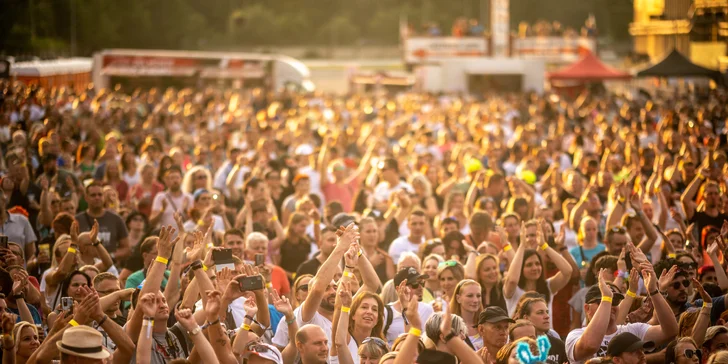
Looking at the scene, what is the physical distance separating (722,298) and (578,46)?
44.0 metres

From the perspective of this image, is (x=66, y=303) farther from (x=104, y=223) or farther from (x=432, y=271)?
(x=104, y=223)

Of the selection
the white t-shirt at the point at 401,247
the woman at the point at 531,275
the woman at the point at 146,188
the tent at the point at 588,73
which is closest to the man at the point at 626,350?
the woman at the point at 531,275

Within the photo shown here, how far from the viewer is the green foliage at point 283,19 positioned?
233 feet


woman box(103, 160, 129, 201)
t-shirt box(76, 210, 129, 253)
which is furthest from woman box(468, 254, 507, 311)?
woman box(103, 160, 129, 201)

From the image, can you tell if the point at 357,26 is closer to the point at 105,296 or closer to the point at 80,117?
the point at 80,117

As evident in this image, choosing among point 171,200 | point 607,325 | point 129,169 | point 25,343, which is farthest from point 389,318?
point 129,169

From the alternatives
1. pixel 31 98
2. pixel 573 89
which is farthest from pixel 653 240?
pixel 573 89

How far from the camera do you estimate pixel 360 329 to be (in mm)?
6914

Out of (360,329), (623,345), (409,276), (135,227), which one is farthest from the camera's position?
(135,227)

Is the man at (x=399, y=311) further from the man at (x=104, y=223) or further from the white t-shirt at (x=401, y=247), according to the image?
the man at (x=104, y=223)

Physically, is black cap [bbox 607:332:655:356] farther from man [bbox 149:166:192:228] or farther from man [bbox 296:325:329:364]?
man [bbox 149:166:192:228]

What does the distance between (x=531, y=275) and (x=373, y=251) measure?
4.86 ft

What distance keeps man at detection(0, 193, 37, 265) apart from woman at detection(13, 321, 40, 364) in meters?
3.67

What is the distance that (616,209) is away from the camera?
1102 centimetres
